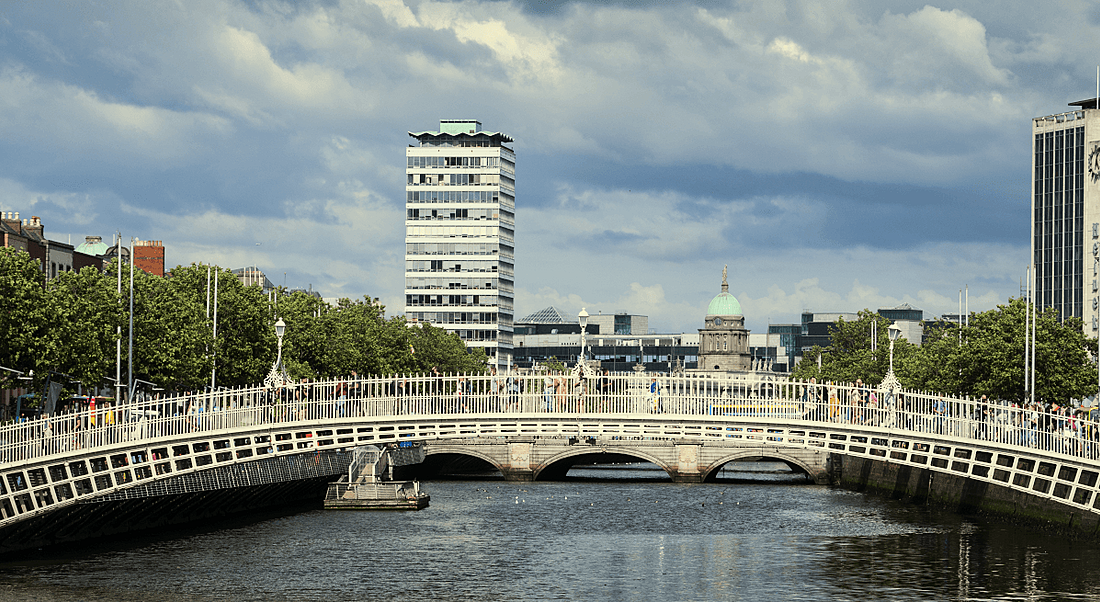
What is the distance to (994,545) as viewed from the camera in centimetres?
6900

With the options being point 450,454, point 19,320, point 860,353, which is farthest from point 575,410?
point 860,353

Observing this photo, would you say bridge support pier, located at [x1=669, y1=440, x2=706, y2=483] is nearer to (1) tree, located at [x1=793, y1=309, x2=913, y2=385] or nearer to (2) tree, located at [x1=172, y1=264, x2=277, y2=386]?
(1) tree, located at [x1=793, y1=309, x2=913, y2=385]

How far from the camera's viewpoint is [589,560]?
6794 cm

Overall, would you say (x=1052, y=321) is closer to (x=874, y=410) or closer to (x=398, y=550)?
(x=874, y=410)

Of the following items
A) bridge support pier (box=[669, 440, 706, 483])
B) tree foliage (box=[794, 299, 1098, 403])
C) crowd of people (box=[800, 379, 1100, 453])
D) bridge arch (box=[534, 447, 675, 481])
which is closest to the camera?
crowd of people (box=[800, 379, 1100, 453])

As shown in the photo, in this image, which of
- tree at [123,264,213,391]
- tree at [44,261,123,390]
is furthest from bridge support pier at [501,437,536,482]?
tree at [44,261,123,390]

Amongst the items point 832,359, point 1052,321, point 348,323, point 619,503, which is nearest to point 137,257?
point 348,323

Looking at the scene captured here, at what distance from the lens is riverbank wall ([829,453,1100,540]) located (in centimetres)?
6669

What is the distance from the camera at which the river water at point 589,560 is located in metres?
57.3

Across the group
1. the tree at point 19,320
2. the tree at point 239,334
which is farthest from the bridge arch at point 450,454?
the tree at point 19,320

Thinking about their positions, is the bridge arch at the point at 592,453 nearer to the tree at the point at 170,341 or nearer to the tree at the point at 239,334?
the tree at the point at 239,334

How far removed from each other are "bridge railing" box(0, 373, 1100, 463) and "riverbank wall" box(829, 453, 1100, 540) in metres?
5.66

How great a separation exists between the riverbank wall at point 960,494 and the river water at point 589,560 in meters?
0.88

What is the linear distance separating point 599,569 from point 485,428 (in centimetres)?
909
